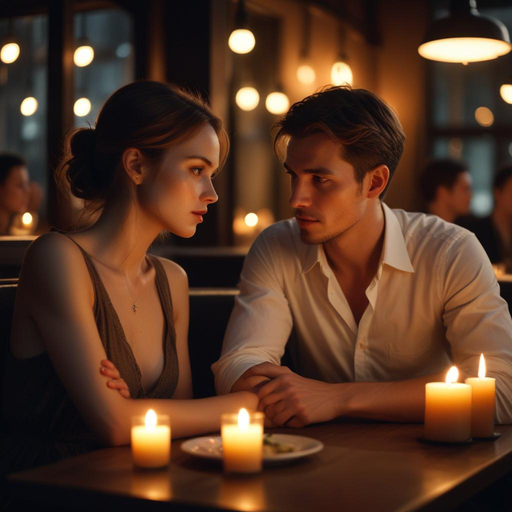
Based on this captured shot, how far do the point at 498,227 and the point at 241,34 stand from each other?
2.14m

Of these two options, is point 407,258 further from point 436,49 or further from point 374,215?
point 436,49

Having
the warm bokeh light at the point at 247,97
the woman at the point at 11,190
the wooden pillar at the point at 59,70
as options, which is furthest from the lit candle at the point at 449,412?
the warm bokeh light at the point at 247,97

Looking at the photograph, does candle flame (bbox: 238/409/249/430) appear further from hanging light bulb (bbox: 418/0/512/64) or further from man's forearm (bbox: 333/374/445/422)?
hanging light bulb (bbox: 418/0/512/64)

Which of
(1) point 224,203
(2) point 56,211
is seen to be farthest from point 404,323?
(1) point 224,203

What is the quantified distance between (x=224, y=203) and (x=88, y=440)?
160 inches

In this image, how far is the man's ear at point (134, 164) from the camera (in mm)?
1982

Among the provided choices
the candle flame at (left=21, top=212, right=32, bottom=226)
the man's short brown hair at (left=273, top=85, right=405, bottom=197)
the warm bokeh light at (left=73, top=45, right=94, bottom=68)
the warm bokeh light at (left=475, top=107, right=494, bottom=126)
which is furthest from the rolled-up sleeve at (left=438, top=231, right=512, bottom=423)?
the warm bokeh light at (left=475, top=107, right=494, bottom=126)

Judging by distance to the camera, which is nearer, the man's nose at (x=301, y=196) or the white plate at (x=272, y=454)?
the white plate at (x=272, y=454)

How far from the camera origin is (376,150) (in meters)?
2.15

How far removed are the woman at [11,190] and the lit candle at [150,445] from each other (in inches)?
167

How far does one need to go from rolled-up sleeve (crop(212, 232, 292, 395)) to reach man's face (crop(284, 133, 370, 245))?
19cm

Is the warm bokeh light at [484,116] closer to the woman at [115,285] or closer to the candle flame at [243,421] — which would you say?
the woman at [115,285]

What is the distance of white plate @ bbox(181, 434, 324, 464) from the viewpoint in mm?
1305

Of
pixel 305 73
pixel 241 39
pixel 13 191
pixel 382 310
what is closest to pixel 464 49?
pixel 382 310
